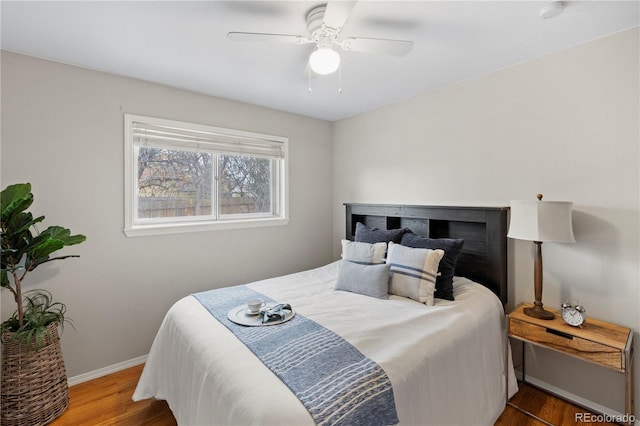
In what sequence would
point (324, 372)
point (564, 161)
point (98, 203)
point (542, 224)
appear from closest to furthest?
1. point (324, 372)
2. point (542, 224)
3. point (564, 161)
4. point (98, 203)

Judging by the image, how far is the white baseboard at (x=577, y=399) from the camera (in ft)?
6.32

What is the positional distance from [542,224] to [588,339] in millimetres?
702

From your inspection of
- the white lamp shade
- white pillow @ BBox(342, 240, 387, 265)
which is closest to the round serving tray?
white pillow @ BBox(342, 240, 387, 265)

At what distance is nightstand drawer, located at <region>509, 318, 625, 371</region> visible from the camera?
1641 mm

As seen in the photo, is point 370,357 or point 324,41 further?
point 324,41

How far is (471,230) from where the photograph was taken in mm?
2580

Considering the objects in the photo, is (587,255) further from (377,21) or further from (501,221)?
(377,21)

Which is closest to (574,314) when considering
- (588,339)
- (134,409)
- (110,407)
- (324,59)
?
(588,339)

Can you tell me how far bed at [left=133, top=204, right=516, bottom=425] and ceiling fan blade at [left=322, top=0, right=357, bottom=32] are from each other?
159cm

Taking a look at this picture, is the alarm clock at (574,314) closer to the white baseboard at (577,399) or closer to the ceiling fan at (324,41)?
the white baseboard at (577,399)

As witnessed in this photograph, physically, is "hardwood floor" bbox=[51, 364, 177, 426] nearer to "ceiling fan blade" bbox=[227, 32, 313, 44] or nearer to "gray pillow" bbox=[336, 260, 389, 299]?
"gray pillow" bbox=[336, 260, 389, 299]

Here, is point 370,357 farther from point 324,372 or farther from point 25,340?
point 25,340

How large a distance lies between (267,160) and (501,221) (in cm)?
252

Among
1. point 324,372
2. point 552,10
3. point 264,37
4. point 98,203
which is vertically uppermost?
point 552,10
